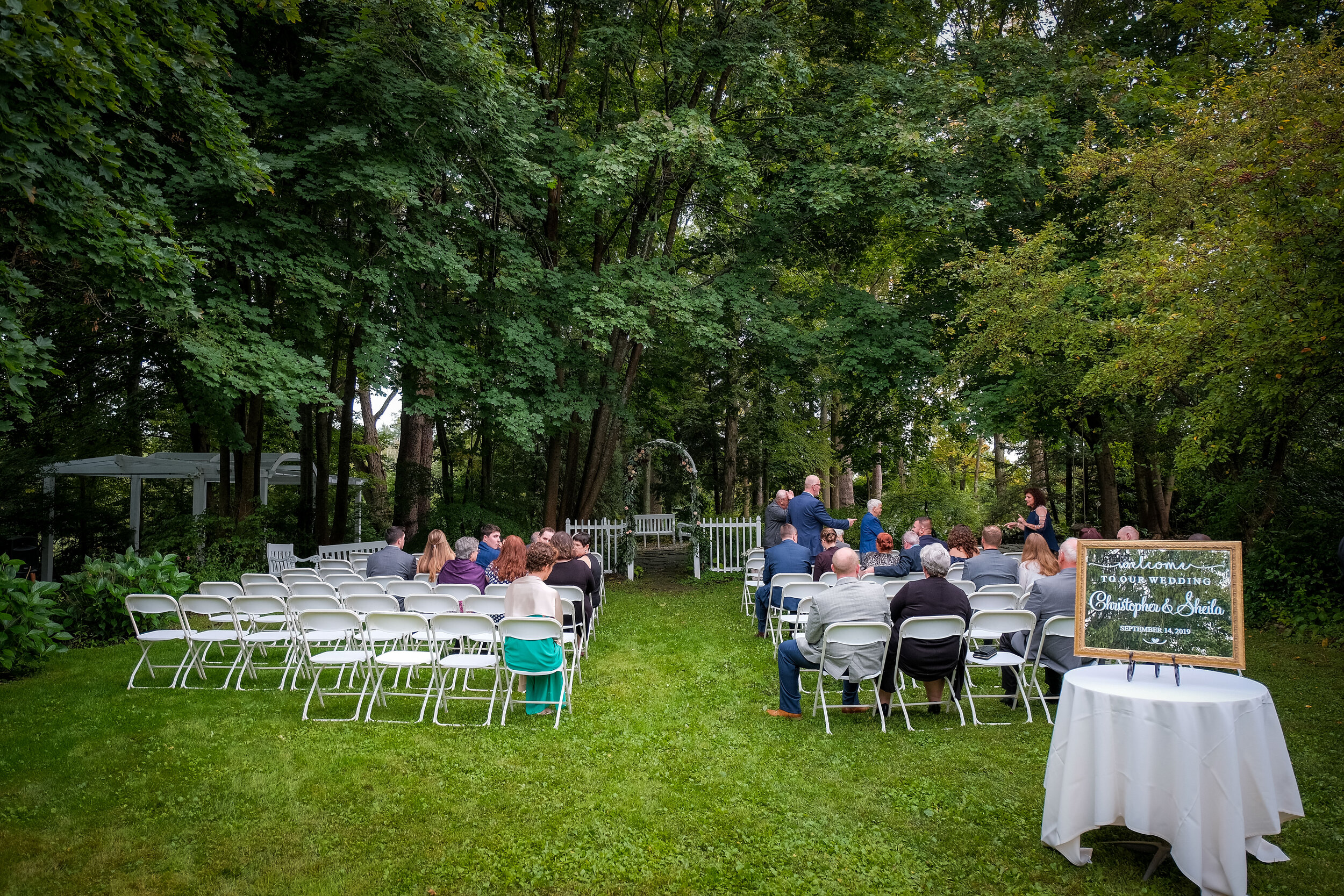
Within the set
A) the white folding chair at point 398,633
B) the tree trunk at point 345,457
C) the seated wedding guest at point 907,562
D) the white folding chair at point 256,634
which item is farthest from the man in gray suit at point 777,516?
the tree trunk at point 345,457

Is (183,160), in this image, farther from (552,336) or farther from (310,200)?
(552,336)

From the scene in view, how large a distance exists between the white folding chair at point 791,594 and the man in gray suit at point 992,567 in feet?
4.62

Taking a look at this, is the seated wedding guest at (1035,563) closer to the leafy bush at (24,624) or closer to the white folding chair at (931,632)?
the white folding chair at (931,632)

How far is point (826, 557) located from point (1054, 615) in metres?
2.77

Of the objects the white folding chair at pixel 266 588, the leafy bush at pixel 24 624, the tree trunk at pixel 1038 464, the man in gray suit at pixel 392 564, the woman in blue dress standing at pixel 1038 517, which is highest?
the tree trunk at pixel 1038 464

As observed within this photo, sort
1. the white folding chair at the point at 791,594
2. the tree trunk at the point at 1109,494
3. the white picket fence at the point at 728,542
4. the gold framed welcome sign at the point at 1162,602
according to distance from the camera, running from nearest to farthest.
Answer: the gold framed welcome sign at the point at 1162,602 → the white folding chair at the point at 791,594 → the tree trunk at the point at 1109,494 → the white picket fence at the point at 728,542

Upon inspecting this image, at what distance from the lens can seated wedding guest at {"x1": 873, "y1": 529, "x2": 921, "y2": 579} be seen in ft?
25.3

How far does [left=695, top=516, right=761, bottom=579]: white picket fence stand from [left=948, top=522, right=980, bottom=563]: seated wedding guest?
22.7ft

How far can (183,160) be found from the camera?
9.49 metres

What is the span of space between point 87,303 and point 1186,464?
12.6 m

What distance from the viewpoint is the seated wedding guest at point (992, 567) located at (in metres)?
6.97

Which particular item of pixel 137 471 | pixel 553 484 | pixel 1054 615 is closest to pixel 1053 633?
pixel 1054 615

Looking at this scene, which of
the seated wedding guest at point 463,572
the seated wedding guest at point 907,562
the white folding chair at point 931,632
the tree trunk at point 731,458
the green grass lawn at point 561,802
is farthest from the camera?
the tree trunk at point 731,458

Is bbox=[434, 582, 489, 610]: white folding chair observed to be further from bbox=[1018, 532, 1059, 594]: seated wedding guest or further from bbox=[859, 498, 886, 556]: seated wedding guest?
bbox=[859, 498, 886, 556]: seated wedding guest
